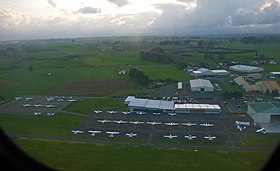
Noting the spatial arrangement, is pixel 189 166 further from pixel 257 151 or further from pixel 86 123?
pixel 86 123

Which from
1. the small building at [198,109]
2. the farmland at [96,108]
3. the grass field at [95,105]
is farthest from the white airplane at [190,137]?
the grass field at [95,105]

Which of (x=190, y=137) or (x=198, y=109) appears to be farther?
(x=198, y=109)

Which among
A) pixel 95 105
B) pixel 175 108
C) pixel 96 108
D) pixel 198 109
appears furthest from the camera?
pixel 95 105

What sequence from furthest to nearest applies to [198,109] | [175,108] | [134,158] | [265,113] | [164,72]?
[164,72], [175,108], [198,109], [265,113], [134,158]

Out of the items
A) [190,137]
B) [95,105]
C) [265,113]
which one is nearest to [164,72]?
[95,105]

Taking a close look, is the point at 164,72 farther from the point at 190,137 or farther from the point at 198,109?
the point at 190,137

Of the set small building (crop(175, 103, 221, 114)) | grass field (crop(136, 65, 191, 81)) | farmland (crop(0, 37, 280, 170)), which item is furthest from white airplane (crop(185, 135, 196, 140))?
grass field (crop(136, 65, 191, 81))

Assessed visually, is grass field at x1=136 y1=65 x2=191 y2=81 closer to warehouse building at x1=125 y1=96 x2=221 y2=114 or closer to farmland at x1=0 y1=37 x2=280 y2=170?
farmland at x1=0 y1=37 x2=280 y2=170

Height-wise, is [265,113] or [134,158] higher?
[265,113]
